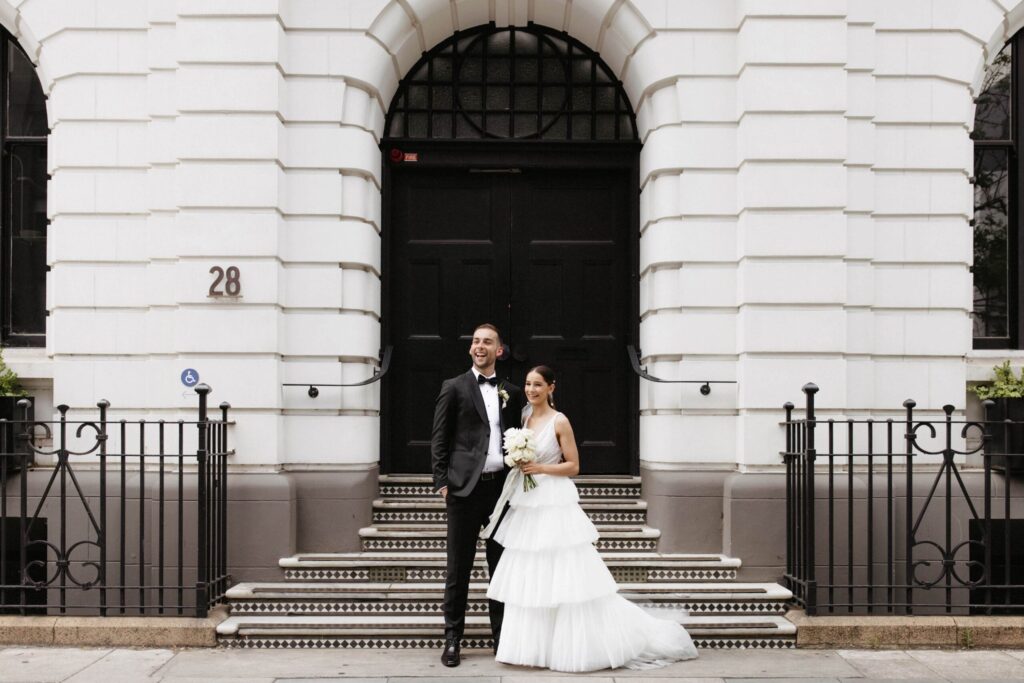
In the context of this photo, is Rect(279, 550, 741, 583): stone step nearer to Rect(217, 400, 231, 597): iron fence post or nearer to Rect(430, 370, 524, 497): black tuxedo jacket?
Rect(217, 400, 231, 597): iron fence post

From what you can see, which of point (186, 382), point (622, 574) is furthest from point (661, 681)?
point (186, 382)

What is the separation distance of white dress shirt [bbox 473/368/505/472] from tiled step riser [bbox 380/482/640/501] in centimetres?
224

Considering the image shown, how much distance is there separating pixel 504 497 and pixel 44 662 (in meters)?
3.42

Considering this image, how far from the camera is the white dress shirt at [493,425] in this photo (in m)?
6.91

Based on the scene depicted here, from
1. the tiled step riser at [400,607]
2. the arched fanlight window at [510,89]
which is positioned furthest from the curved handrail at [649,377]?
the arched fanlight window at [510,89]

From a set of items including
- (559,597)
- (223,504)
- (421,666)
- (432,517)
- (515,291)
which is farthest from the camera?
(515,291)

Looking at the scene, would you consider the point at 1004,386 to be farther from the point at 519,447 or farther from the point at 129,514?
the point at 129,514

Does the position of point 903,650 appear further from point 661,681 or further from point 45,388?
point 45,388

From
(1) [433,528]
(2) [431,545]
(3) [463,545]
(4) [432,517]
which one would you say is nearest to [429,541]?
(2) [431,545]

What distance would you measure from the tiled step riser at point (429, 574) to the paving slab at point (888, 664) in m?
1.28

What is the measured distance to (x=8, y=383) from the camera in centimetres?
859

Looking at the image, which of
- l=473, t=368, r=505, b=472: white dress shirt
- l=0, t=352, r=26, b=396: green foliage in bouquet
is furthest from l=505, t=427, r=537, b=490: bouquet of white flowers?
l=0, t=352, r=26, b=396: green foliage in bouquet

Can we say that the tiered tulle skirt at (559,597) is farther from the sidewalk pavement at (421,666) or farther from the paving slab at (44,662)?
the paving slab at (44,662)

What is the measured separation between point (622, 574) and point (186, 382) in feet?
13.2
